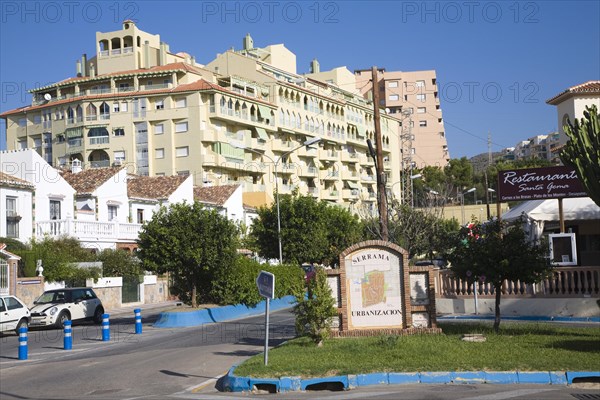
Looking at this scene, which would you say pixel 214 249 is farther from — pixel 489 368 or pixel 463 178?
pixel 463 178

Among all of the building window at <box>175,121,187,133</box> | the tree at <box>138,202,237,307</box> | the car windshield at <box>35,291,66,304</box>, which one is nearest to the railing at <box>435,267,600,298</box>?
the tree at <box>138,202,237,307</box>

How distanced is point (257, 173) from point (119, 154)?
14627 mm

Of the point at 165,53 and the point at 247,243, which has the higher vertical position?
the point at 165,53

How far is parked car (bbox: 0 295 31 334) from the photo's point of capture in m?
27.9

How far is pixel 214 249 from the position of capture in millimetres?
31484

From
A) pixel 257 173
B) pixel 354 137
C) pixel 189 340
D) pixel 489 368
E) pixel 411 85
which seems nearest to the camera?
pixel 489 368

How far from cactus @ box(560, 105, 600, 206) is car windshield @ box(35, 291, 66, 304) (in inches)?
865

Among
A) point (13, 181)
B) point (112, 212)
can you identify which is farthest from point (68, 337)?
point (112, 212)

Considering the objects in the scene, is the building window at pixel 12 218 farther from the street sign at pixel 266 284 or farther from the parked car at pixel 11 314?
the street sign at pixel 266 284

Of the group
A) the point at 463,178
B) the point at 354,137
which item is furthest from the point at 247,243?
the point at 463,178

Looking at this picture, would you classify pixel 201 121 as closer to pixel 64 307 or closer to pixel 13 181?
pixel 13 181

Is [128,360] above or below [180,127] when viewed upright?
below

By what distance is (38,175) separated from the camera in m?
44.8

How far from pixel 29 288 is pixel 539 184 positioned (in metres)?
23.7
